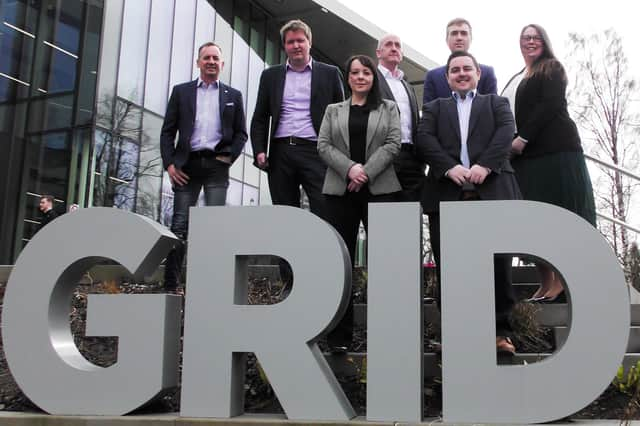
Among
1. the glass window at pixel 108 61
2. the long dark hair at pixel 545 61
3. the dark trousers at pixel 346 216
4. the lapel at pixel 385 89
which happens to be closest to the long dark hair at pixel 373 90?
the lapel at pixel 385 89

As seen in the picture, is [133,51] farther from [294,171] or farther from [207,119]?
[294,171]

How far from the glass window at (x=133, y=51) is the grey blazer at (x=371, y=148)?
9488 millimetres

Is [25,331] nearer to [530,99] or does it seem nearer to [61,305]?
[61,305]

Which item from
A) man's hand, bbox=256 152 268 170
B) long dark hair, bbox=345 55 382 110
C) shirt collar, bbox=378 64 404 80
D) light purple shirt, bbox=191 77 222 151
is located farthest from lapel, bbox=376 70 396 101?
light purple shirt, bbox=191 77 222 151

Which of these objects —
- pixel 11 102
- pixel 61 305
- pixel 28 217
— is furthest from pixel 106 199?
pixel 61 305

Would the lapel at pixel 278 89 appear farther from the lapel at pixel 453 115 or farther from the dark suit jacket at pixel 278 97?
the lapel at pixel 453 115

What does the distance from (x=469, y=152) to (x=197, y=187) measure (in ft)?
6.94

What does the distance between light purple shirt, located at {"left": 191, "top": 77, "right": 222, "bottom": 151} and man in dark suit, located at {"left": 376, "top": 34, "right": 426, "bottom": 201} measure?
1260 millimetres

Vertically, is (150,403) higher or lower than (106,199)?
lower

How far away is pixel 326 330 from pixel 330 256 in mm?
369

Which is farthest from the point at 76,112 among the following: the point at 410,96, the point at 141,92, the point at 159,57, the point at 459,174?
the point at 459,174

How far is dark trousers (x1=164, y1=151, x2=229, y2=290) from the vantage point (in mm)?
5023

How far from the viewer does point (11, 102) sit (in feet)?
39.4

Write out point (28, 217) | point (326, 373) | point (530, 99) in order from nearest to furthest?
point (326, 373) → point (530, 99) → point (28, 217)
